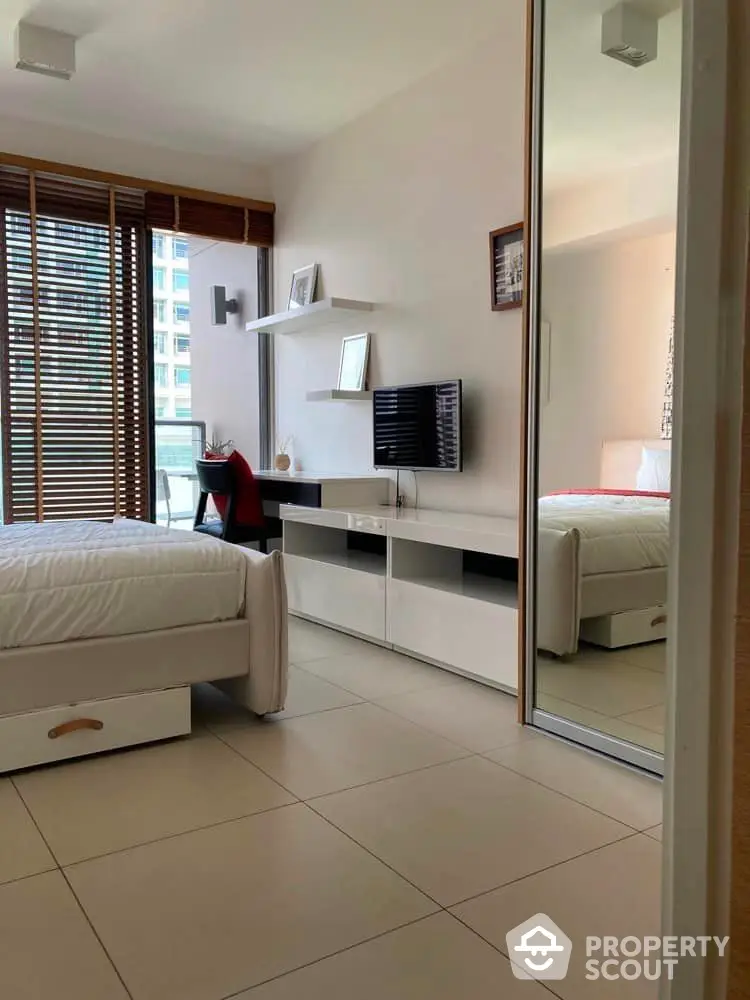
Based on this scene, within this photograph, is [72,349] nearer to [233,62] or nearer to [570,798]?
[233,62]

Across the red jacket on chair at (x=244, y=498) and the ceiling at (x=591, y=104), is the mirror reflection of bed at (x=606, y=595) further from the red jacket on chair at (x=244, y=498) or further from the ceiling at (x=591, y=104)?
the red jacket on chair at (x=244, y=498)

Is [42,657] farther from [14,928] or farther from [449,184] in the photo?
[449,184]

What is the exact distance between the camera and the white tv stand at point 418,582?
3238 mm

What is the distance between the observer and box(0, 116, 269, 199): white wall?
4.73 metres

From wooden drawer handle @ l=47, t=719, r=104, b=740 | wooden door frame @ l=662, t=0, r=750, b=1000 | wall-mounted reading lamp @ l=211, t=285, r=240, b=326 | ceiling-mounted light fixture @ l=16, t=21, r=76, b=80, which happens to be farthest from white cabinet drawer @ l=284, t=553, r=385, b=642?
wooden door frame @ l=662, t=0, r=750, b=1000

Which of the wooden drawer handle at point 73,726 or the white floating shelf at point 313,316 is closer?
the wooden drawer handle at point 73,726

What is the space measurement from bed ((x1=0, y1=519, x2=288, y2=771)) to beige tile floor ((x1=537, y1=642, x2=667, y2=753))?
969 mm

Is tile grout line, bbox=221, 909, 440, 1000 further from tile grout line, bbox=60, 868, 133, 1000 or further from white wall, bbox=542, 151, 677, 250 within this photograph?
white wall, bbox=542, 151, 677, 250

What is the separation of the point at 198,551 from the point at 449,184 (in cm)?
242

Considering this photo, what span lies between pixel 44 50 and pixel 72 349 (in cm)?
174

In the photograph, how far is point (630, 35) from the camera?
253cm

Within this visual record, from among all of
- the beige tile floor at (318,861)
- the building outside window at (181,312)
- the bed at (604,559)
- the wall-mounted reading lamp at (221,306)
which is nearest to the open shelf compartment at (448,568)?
the bed at (604,559)

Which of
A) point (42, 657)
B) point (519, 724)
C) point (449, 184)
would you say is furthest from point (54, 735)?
point (449, 184)

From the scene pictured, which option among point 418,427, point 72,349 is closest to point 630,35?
point 418,427
